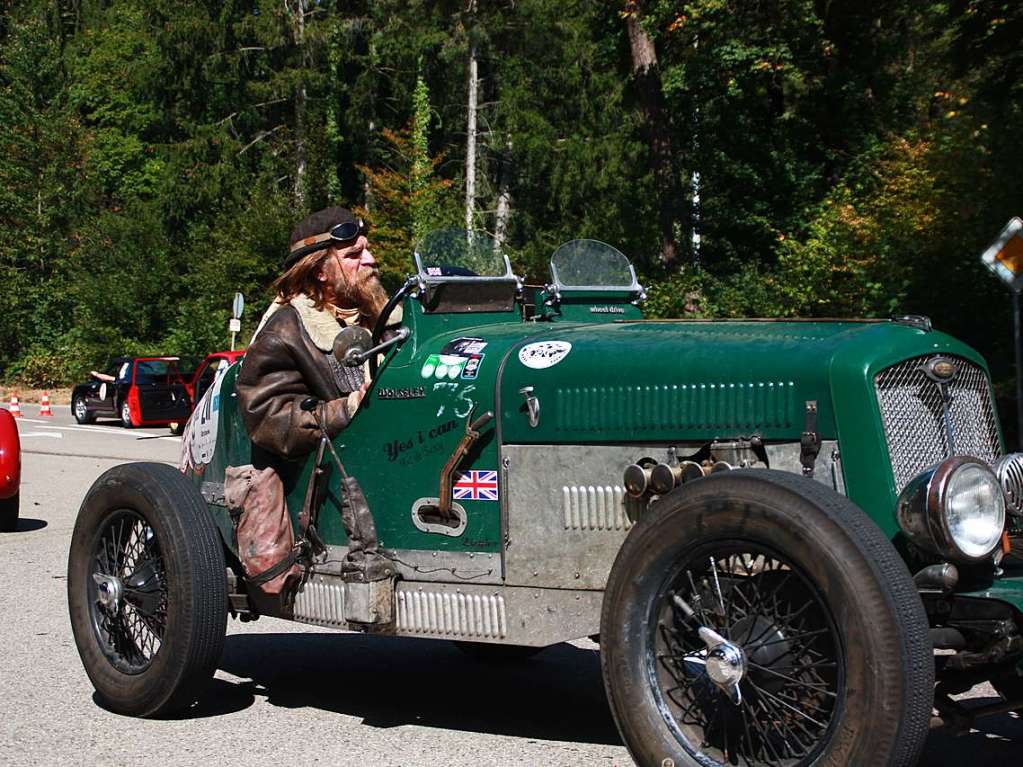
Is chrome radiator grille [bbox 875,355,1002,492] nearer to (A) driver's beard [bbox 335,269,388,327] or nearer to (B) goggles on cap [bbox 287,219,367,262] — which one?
(A) driver's beard [bbox 335,269,388,327]

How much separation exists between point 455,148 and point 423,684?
43.4m

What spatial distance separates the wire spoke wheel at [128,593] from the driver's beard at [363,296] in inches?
48.3

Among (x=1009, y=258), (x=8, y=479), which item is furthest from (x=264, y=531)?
(x=1009, y=258)

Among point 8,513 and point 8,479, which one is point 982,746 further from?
point 8,513

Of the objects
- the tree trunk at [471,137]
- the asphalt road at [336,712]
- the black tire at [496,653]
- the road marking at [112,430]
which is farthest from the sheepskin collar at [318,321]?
the tree trunk at [471,137]

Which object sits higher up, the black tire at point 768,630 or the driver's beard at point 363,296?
the driver's beard at point 363,296

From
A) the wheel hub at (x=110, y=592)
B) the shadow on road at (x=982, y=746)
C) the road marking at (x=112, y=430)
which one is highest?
the wheel hub at (x=110, y=592)

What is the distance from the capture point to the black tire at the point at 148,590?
530cm

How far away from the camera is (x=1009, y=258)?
45.0ft

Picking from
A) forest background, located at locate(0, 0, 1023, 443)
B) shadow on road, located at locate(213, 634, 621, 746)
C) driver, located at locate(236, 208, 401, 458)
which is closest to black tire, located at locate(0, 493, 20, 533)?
shadow on road, located at locate(213, 634, 621, 746)

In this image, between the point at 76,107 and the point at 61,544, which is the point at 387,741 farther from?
the point at 76,107

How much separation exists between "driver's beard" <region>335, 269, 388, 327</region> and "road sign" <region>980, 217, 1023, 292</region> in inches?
371

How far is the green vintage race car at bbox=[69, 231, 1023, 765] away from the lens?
12.7ft

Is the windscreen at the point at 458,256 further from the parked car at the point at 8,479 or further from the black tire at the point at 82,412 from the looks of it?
the black tire at the point at 82,412
